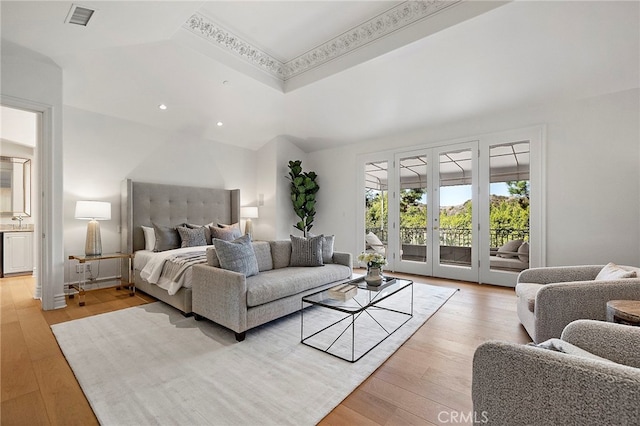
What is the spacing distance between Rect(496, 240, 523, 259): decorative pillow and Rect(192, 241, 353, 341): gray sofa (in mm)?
2885

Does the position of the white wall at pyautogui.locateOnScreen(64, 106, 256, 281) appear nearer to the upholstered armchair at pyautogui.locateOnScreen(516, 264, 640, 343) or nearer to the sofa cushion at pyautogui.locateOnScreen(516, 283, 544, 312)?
the sofa cushion at pyautogui.locateOnScreen(516, 283, 544, 312)

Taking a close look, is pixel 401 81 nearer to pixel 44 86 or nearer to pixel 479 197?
pixel 479 197

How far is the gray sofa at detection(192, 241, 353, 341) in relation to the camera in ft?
8.07

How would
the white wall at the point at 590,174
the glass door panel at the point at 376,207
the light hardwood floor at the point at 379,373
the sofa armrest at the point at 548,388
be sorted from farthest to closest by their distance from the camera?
the glass door panel at the point at 376,207 → the white wall at the point at 590,174 → the light hardwood floor at the point at 379,373 → the sofa armrest at the point at 548,388

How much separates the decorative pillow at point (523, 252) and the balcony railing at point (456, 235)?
0.11 meters

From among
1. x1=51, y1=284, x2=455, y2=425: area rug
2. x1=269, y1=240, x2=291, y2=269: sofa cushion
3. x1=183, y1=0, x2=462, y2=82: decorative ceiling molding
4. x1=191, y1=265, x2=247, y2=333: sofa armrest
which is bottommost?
x1=51, y1=284, x2=455, y2=425: area rug

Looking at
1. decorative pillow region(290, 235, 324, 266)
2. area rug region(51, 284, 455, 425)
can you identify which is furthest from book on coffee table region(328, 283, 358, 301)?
decorative pillow region(290, 235, 324, 266)

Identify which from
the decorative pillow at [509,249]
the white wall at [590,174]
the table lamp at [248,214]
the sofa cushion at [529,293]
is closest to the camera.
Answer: the sofa cushion at [529,293]

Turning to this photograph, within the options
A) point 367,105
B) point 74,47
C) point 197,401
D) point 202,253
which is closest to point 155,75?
point 74,47

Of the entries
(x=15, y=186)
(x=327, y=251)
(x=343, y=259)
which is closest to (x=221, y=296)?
(x=327, y=251)

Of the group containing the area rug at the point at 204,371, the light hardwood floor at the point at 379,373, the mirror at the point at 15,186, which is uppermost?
the mirror at the point at 15,186

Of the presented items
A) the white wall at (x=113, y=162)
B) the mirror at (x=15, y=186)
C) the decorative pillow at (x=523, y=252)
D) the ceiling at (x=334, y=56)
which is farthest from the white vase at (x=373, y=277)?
the mirror at (x=15, y=186)

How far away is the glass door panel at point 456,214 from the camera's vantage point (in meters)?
4.62

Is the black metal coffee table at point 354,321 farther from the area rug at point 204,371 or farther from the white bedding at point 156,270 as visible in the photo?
the white bedding at point 156,270
